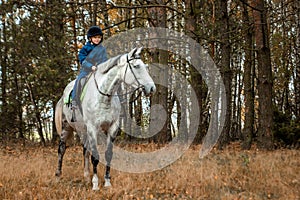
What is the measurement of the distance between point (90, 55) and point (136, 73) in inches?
65.7

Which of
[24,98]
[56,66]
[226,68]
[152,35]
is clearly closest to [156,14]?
[152,35]

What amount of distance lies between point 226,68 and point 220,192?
6.92 m

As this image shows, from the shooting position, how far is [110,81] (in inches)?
244

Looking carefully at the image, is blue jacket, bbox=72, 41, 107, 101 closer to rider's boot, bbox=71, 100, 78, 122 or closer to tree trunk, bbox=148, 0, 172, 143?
rider's boot, bbox=71, 100, 78, 122

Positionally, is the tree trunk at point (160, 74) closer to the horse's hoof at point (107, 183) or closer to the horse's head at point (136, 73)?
the horse's hoof at point (107, 183)

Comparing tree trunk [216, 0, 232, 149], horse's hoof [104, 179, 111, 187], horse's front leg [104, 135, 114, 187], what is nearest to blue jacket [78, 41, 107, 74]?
horse's front leg [104, 135, 114, 187]

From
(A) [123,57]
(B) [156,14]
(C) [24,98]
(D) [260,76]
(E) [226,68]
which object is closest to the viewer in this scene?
(A) [123,57]

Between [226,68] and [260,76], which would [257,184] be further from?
[226,68]

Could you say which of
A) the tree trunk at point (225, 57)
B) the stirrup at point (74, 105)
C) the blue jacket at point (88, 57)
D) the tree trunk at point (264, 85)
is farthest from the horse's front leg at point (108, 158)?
the tree trunk at point (225, 57)

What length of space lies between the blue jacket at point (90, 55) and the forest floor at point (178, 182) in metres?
2.40

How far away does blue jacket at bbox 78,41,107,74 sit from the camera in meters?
6.95

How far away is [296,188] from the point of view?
5.48 meters

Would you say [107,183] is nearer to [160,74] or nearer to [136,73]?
[136,73]

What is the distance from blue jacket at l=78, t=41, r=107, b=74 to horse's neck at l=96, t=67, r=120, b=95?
85 cm
